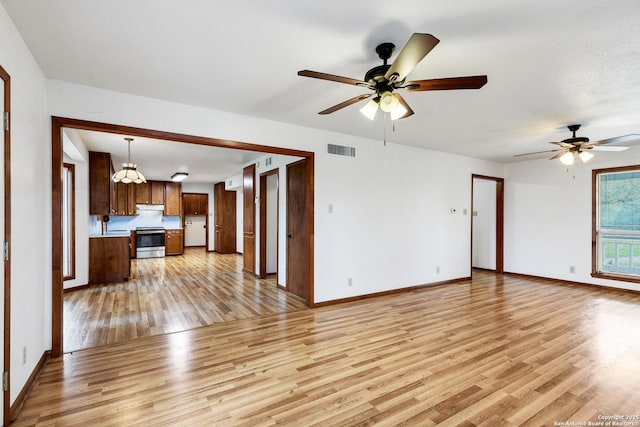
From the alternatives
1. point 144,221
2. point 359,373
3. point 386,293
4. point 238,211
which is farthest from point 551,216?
point 144,221

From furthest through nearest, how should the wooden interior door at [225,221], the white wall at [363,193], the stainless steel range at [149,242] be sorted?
the wooden interior door at [225,221] < the stainless steel range at [149,242] < the white wall at [363,193]

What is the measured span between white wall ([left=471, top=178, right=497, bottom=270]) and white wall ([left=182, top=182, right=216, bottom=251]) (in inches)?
333

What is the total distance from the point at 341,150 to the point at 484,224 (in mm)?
4794

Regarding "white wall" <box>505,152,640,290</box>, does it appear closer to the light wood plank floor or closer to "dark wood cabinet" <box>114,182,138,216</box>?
the light wood plank floor

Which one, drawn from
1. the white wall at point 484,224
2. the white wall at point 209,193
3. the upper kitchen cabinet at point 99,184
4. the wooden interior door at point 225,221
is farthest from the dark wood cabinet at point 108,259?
the white wall at point 484,224

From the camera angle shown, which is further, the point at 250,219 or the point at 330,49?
the point at 250,219

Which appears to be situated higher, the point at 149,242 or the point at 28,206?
the point at 28,206

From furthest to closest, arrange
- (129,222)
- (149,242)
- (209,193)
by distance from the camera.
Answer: (209,193) → (129,222) → (149,242)

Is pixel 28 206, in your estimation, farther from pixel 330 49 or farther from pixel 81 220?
pixel 81 220

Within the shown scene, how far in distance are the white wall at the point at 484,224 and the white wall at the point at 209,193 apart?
846 cm

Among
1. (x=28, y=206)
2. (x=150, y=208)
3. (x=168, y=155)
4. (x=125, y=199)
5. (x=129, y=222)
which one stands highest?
(x=168, y=155)

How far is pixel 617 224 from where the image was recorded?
549 centimetres

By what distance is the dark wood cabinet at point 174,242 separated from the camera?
9977mm

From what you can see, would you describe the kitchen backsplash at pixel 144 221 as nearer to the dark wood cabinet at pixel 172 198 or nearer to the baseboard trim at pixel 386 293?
the dark wood cabinet at pixel 172 198
